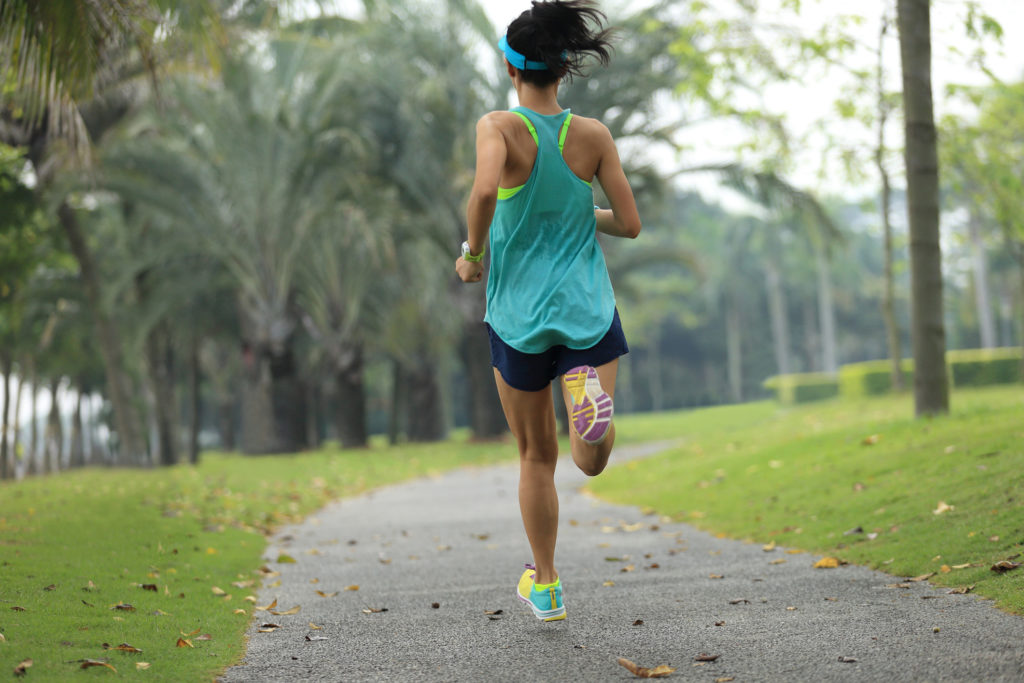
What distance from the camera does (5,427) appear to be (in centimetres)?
2517

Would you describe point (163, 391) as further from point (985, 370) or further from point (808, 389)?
point (808, 389)

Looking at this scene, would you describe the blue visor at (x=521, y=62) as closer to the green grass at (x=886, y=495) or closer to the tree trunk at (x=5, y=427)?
the green grass at (x=886, y=495)

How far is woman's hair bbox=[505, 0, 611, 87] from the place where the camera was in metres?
3.69

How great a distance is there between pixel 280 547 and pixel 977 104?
12.7 m

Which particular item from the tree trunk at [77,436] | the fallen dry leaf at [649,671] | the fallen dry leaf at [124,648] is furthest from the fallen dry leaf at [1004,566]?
the tree trunk at [77,436]

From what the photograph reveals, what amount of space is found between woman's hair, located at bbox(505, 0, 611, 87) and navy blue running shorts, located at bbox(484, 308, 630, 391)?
→ 100cm

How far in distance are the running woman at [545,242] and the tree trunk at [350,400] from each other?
66.2 ft

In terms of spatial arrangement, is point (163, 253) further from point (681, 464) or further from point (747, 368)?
point (747, 368)

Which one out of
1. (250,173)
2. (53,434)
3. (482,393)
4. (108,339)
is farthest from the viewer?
(53,434)

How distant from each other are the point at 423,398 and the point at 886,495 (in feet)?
68.7

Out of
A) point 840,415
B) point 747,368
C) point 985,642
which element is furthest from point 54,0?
point 747,368

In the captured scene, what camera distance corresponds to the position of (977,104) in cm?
1495

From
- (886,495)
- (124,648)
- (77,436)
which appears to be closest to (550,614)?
(124,648)

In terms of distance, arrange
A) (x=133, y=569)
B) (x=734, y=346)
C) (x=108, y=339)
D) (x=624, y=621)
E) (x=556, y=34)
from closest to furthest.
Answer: (x=556, y=34) → (x=624, y=621) → (x=133, y=569) → (x=108, y=339) → (x=734, y=346)
